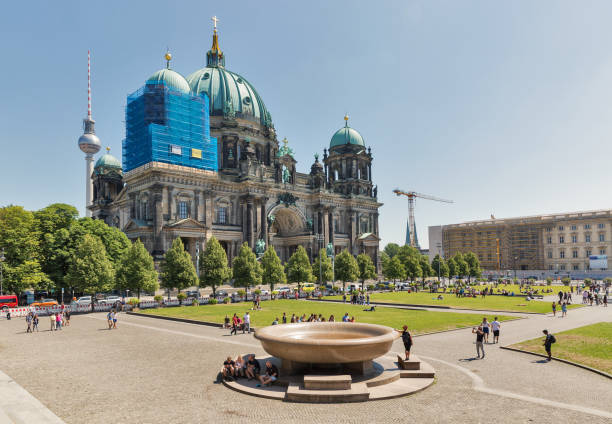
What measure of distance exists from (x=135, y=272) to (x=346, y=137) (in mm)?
70014

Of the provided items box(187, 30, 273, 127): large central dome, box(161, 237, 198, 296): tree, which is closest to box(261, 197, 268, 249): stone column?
box(187, 30, 273, 127): large central dome

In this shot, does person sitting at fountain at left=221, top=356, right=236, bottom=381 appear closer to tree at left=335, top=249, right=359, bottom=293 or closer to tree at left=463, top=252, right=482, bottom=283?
tree at left=335, top=249, right=359, bottom=293

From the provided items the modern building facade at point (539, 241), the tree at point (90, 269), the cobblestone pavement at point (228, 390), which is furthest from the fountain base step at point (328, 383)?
the modern building facade at point (539, 241)

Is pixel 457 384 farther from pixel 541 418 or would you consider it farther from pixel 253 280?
pixel 253 280

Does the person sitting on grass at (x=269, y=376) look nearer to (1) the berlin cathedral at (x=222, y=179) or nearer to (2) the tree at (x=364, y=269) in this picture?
(1) the berlin cathedral at (x=222, y=179)

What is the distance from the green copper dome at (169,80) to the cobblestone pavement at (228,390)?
6018cm

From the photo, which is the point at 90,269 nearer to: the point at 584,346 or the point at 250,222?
the point at 250,222

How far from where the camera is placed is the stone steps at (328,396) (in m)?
14.8

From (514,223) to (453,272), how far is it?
5511 centimetres

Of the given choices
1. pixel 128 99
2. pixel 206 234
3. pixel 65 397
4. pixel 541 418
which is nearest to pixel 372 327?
pixel 541 418

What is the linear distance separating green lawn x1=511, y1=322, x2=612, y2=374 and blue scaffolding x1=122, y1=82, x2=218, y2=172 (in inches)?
2441

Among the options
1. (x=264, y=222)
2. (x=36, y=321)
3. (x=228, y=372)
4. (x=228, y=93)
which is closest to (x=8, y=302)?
(x=36, y=321)

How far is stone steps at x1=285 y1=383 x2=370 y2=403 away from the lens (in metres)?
14.8

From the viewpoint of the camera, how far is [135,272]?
166 ft
